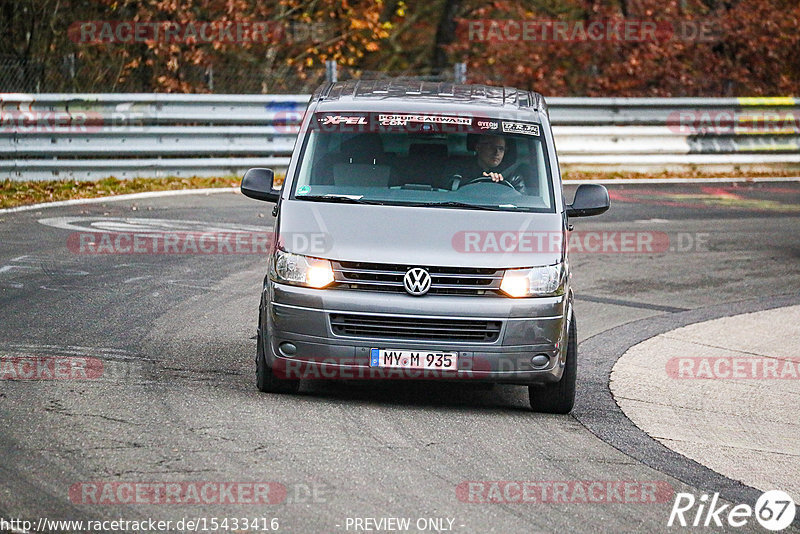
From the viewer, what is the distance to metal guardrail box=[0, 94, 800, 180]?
62.6ft

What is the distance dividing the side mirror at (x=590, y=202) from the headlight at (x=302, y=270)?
6.32ft

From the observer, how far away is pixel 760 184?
76.8ft

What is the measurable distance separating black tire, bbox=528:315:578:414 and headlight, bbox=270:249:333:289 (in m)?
1.49

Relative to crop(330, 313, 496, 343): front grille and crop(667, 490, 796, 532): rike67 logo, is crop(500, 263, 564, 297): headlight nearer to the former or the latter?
crop(330, 313, 496, 343): front grille

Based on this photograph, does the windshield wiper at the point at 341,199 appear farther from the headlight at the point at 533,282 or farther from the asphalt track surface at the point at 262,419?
the asphalt track surface at the point at 262,419

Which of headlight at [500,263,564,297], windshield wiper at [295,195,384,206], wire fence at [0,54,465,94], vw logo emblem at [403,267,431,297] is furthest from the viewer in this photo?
wire fence at [0,54,465,94]

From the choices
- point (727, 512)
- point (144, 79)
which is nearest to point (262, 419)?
point (727, 512)

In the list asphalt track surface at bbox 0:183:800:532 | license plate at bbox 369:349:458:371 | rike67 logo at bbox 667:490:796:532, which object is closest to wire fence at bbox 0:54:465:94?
asphalt track surface at bbox 0:183:800:532

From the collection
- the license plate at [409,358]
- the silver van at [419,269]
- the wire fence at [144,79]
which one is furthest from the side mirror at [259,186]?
the wire fence at [144,79]

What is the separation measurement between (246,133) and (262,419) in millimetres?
14109

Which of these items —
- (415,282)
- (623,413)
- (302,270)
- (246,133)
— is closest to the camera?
(415,282)

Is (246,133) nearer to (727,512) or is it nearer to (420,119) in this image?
(420,119)

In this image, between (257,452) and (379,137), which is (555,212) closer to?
(379,137)

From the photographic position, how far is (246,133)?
2105 centimetres
